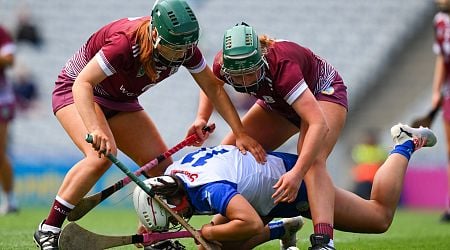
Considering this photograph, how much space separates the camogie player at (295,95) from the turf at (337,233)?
116 centimetres

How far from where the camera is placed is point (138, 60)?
6.17 metres

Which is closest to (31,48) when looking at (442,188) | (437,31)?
(442,188)

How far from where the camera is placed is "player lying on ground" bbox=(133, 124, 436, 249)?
565 centimetres

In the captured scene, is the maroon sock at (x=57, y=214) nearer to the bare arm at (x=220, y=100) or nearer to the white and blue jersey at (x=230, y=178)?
the white and blue jersey at (x=230, y=178)

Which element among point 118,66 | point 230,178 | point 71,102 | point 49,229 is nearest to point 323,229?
point 230,178

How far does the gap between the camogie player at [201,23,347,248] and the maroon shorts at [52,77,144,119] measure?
2.49 ft

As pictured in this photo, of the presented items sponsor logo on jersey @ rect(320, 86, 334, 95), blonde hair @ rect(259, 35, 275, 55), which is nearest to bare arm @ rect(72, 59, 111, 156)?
blonde hair @ rect(259, 35, 275, 55)

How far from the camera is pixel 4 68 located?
11.2 metres

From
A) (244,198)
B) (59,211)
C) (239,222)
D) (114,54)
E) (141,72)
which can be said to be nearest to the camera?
(239,222)

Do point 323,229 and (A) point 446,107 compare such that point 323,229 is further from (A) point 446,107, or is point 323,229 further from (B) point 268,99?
(A) point 446,107

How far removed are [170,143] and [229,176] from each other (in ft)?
36.0

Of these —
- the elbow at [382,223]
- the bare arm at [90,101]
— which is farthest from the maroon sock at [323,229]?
the bare arm at [90,101]

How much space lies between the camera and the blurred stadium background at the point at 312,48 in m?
17.6

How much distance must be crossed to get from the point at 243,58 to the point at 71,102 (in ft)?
4.20
